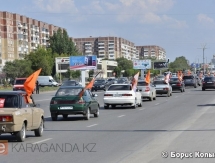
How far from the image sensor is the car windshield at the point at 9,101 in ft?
50.7

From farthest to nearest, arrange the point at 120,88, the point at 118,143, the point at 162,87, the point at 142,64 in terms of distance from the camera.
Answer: the point at 142,64 < the point at 162,87 < the point at 120,88 < the point at 118,143

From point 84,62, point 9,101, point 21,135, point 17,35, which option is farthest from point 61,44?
point 21,135

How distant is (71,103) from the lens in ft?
78.0

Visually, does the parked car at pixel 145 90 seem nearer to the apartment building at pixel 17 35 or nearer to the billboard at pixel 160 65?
the apartment building at pixel 17 35

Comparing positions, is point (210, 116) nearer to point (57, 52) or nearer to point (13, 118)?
point (13, 118)

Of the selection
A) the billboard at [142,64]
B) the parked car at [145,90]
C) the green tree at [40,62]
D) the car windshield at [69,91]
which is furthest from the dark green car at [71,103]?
the billboard at [142,64]

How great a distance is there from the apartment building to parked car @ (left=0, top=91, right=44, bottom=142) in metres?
114

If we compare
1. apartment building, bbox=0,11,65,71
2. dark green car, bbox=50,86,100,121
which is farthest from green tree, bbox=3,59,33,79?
dark green car, bbox=50,86,100,121

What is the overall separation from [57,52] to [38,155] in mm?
141083

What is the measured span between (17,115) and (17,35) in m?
133

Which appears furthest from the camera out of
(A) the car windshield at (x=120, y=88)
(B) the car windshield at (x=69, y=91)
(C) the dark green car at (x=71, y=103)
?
(A) the car windshield at (x=120, y=88)

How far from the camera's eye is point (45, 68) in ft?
390

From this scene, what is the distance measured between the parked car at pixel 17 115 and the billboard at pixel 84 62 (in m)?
73.4

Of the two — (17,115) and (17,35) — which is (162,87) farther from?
(17,35)
